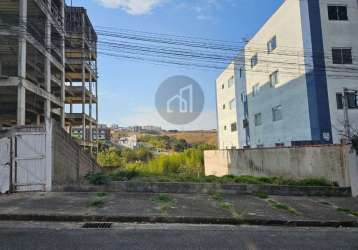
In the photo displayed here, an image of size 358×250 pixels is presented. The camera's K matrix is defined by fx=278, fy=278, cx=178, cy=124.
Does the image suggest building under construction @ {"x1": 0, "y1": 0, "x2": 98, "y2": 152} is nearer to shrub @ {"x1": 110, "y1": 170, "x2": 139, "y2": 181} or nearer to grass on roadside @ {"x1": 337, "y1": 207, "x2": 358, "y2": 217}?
shrub @ {"x1": 110, "y1": 170, "x2": 139, "y2": 181}

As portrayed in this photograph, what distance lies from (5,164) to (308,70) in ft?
61.3

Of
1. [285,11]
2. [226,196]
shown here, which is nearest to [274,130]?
[285,11]

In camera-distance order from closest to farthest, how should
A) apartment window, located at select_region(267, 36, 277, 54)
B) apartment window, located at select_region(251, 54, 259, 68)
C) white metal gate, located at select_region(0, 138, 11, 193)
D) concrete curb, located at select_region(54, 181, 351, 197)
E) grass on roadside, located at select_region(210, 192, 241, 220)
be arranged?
grass on roadside, located at select_region(210, 192, 241, 220) < white metal gate, located at select_region(0, 138, 11, 193) < concrete curb, located at select_region(54, 181, 351, 197) < apartment window, located at select_region(267, 36, 277, 54) < apartment window, located at select_region(251, 54, 259, 68)

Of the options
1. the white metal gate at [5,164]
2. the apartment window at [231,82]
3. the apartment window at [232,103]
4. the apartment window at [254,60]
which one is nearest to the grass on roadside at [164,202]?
the white metal gate at [5,164]

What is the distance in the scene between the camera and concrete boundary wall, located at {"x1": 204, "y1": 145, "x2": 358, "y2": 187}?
992 centimetres

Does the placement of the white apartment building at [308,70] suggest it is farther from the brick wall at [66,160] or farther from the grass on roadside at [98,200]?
the brick wall at [66,160]

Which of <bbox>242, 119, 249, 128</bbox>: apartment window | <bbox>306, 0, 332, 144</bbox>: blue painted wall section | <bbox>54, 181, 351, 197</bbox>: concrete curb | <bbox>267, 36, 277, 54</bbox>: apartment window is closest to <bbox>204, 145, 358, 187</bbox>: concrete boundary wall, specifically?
<bbox>54, 181, 351, 197</bbox>: concrete curb

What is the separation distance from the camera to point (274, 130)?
79.2 ft

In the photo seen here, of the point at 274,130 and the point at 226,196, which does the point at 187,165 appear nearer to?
the point at 274,130

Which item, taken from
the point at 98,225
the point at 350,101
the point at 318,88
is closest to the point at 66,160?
the point at 98,225

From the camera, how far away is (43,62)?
909 inches

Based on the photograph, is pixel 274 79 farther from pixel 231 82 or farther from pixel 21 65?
pixel 21 65

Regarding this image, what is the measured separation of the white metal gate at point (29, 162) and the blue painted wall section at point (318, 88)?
16.7 meters

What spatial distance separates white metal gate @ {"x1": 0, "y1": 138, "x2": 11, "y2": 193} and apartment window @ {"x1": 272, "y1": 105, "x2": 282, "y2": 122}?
65.1ft
